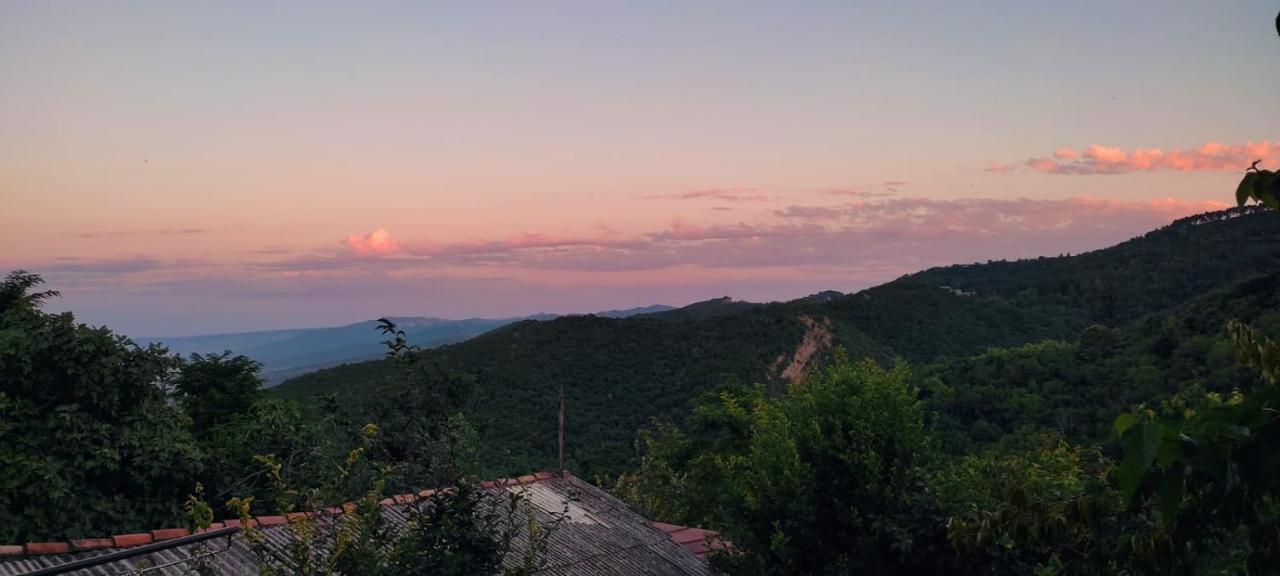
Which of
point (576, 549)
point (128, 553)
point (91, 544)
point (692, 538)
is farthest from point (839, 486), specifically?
point (91, 544)

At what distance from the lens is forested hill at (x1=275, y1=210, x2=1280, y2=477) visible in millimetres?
37531

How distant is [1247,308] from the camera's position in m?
26.8

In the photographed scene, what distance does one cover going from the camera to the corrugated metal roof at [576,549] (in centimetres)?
900

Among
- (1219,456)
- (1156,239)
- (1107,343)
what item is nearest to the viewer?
(1219,456)

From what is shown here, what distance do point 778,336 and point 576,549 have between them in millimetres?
32449

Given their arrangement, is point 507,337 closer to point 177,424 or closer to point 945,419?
point 945,419

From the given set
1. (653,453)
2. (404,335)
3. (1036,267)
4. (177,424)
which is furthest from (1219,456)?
(1036,267)

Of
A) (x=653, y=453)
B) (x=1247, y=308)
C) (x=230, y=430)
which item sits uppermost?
(x=1247, y=308)

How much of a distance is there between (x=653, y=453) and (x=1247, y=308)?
19777 mm

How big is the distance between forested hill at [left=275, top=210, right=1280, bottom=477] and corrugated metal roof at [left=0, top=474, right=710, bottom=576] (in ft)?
54.1

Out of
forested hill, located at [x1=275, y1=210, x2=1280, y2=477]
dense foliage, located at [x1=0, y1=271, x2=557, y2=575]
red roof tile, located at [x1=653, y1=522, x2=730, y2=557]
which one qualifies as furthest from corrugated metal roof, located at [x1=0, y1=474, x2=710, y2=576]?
forested hill, located at [x1=275, y1=210, x2=1280, y2=477]

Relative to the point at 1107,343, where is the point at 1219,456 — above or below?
above

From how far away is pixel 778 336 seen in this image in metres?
43.8

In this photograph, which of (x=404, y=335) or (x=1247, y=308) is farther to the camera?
(x=1247, y=308)
